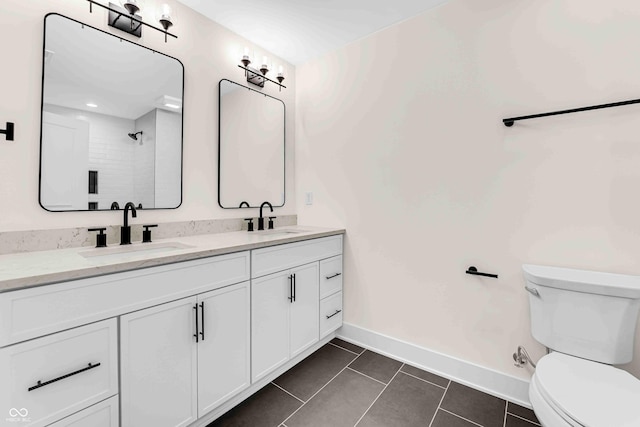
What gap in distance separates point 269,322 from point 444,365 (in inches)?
46.7

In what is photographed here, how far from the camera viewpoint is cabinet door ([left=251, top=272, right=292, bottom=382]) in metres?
1.60

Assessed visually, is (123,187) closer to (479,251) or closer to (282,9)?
(282,9)

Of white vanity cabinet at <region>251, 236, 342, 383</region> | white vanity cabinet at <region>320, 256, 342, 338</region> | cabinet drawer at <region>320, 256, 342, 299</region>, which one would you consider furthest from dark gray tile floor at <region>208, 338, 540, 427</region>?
cabinet drawer at <region>320, 256, 342, 299</region>

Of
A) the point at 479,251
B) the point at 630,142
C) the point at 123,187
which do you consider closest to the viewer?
the point at 630,142

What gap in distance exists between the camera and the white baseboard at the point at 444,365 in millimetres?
1622

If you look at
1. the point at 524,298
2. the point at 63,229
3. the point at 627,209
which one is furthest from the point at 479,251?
the point at 63,229

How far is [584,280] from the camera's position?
1.32m

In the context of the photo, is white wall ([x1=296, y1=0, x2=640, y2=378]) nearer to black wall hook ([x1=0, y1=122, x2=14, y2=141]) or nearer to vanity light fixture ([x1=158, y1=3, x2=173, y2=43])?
vanity light fixture ([x1=158, y1=3, x2=173, y2=43])

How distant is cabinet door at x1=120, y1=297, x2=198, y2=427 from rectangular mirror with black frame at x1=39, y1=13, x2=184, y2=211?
0.75 meters

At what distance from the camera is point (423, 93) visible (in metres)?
1.93

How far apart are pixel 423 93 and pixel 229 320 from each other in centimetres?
186

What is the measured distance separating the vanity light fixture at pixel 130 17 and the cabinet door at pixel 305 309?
167 centimetres

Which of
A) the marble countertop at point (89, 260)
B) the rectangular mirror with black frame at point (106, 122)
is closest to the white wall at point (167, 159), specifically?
the rectangular mirror with black frame at point (106, 122)

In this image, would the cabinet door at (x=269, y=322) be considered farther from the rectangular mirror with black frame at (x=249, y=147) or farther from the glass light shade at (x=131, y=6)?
the glass light shade at (x=131, y=6)
